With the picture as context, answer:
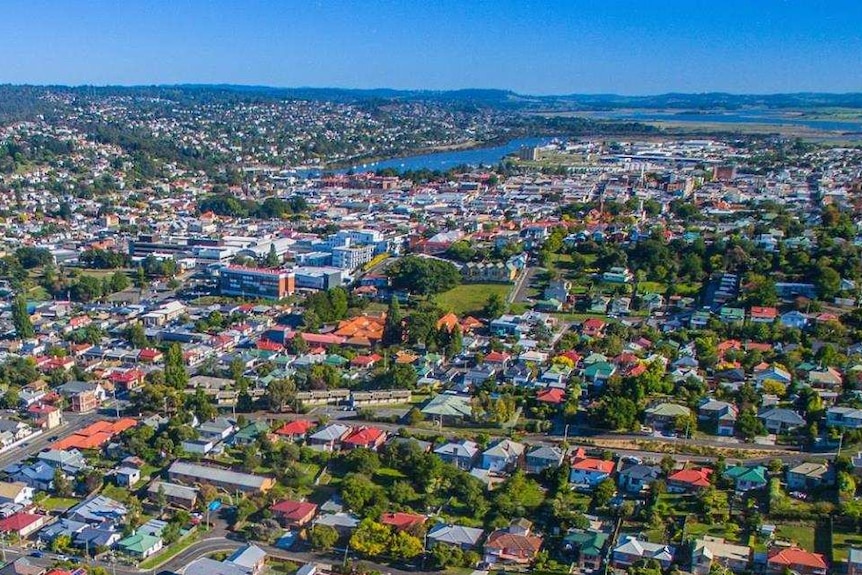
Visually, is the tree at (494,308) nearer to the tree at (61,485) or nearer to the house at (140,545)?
the tree at (61,485)

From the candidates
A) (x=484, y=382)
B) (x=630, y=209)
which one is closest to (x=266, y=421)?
(x=484, y=382)

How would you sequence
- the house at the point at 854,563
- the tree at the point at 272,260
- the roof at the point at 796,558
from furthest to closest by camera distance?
the tree at the point at 272,260 → the roof at the point at 796,558 → the house at the point at 854,563

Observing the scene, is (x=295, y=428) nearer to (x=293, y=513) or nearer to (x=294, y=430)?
(x=294, y=430)

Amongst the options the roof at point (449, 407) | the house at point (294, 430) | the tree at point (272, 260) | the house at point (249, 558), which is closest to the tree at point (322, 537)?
the house at point (249, 558)

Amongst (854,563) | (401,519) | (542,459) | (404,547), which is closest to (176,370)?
(401,519)

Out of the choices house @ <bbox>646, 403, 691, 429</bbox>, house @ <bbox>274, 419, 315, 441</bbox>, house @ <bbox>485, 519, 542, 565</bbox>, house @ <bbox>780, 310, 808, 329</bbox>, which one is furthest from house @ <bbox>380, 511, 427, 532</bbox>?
house @ <bbox>780, 310, 808, 329</bbox>
